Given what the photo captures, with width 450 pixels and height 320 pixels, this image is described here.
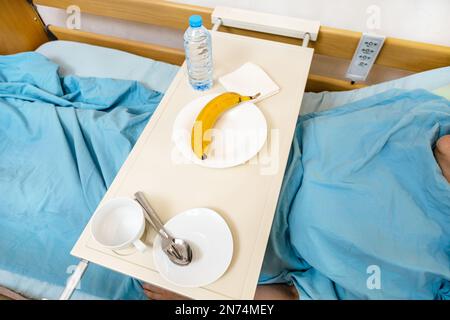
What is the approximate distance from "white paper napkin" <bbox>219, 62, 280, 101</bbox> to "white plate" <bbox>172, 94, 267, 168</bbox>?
0.17 ft

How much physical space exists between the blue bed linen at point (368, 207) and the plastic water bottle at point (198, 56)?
35 cm

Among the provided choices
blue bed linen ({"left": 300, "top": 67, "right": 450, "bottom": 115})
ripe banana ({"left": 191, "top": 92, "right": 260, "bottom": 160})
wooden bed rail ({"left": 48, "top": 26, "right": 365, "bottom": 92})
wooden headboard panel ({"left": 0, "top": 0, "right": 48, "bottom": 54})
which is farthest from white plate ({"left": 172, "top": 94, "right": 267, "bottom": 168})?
wooden headboard panel ({"left": 0, "top": 0, "right": 48, "bottom": 54})

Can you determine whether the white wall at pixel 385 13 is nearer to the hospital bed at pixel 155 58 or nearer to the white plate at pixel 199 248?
the hospital bed at pixel 155 58

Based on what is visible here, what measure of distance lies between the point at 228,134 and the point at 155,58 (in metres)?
0.90

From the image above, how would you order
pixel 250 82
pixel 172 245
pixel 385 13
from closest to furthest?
pixel 172 245 → pixel 250 82 → pixel 385 13

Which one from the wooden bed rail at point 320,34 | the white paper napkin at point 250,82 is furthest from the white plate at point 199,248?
the wooden bed rail at point 320,34

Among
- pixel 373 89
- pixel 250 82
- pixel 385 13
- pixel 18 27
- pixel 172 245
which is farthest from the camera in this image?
pixel 18 27

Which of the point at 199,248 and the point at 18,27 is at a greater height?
the point at 18,27

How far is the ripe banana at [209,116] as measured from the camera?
74cm

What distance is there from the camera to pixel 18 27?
144 cm

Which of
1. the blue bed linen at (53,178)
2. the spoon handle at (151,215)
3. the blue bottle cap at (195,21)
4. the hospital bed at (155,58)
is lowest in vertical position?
the blue bed linen at (53,178)

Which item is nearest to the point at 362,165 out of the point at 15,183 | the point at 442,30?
the point at 442,30

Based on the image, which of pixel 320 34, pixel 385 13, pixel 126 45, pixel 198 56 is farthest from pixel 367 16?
pixel 126 45

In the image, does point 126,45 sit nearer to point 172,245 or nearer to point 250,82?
point 250,82
